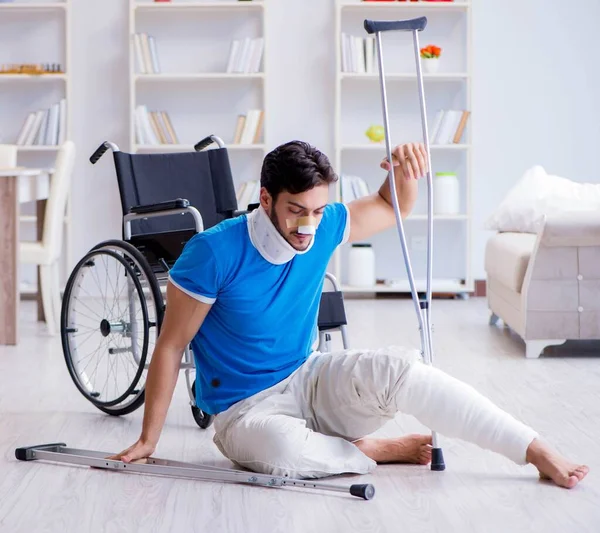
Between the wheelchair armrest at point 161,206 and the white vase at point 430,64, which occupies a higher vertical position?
the white vase at point 430,64

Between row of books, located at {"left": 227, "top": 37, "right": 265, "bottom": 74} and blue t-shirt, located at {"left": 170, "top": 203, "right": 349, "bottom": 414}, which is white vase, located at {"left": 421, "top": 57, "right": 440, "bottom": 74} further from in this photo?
blue t-shirt, located at {"left": 170, "top": 203, "right": 349, "bottom": 414}

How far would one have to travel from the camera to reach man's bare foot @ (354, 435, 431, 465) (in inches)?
A: 99.0

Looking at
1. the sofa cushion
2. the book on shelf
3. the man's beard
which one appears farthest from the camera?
the book on shelf

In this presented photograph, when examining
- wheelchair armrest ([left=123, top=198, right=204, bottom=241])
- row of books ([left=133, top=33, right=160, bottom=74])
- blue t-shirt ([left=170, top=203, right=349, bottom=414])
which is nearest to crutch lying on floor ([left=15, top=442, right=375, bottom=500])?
blue t-shirt ([left=170, top=203, right=349, bottom=414])

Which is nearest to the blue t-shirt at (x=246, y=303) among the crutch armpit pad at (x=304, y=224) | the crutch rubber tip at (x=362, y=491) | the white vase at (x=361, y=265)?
the crutch armpit pad at (x=304, y=224)

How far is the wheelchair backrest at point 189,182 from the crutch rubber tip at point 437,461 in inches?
50.6

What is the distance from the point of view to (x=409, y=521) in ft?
6.85

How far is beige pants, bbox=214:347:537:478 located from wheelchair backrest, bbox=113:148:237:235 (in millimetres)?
1080

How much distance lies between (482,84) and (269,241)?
438 centimetres

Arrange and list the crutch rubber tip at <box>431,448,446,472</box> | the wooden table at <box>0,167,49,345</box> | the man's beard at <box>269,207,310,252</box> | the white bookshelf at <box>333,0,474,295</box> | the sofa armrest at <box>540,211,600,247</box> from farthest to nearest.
Result: the white bookshelf at <box>333,0,474,295</box> < the wooden table at <box>0,167,49,345</box> < the sofa armrest at <box>540,211,600,247</box> < the crutch rubber tip at <box>431,448,446,472</box> < the man's beard at <box>269,207,310,252</box>

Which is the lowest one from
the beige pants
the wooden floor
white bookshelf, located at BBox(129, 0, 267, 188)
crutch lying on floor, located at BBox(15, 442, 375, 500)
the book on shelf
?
the wooden floor

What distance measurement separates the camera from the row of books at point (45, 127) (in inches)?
246

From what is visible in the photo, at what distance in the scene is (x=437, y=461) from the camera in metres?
2.47

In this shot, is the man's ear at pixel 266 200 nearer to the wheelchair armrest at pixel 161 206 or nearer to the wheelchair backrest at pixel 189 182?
the wheelchair armrest at pixel 161 206
